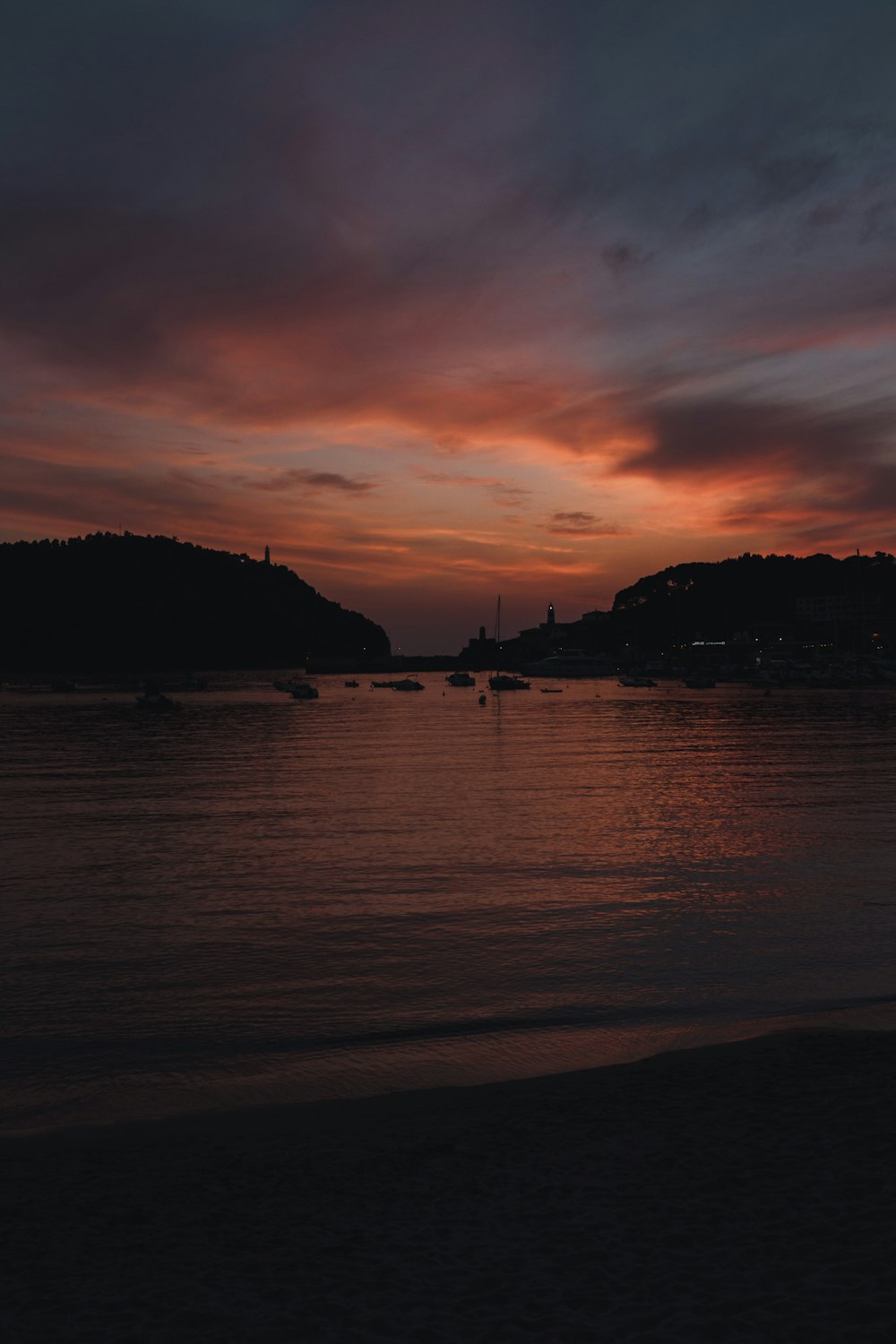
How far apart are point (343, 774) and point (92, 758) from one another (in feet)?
57.2

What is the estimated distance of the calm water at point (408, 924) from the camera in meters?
10.4

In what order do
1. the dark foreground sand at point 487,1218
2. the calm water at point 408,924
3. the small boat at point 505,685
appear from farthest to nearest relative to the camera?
the small boat at point 505,685 → the calm water at point 408,924 → the dark foreground sand at point 487,1218

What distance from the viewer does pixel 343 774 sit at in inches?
1705

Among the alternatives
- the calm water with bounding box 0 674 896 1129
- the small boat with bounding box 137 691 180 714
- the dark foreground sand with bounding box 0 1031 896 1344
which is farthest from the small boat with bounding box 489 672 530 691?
the dark foreground sand with bounding box 0 1031 896 1344

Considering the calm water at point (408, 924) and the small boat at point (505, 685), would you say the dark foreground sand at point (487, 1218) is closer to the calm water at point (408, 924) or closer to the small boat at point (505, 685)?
the calm water at point (408, 924)

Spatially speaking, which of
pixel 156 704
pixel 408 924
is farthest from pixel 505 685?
pixel 408 924

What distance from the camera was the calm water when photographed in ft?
34.1

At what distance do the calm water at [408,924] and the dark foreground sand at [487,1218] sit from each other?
1.30 m

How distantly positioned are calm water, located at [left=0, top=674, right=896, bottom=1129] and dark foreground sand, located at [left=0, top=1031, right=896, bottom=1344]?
1301 millimetres

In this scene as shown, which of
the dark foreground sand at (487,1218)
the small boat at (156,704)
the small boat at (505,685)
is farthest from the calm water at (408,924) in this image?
the small boat at (505,685)

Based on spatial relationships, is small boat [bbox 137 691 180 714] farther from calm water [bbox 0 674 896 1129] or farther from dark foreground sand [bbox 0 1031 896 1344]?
dark foreground sand [bbox 0 1031 896 1344]

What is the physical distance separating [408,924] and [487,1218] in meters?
10.1

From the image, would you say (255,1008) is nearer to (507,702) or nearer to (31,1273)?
(31,1273)

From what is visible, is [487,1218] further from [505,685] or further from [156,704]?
[505,685]
